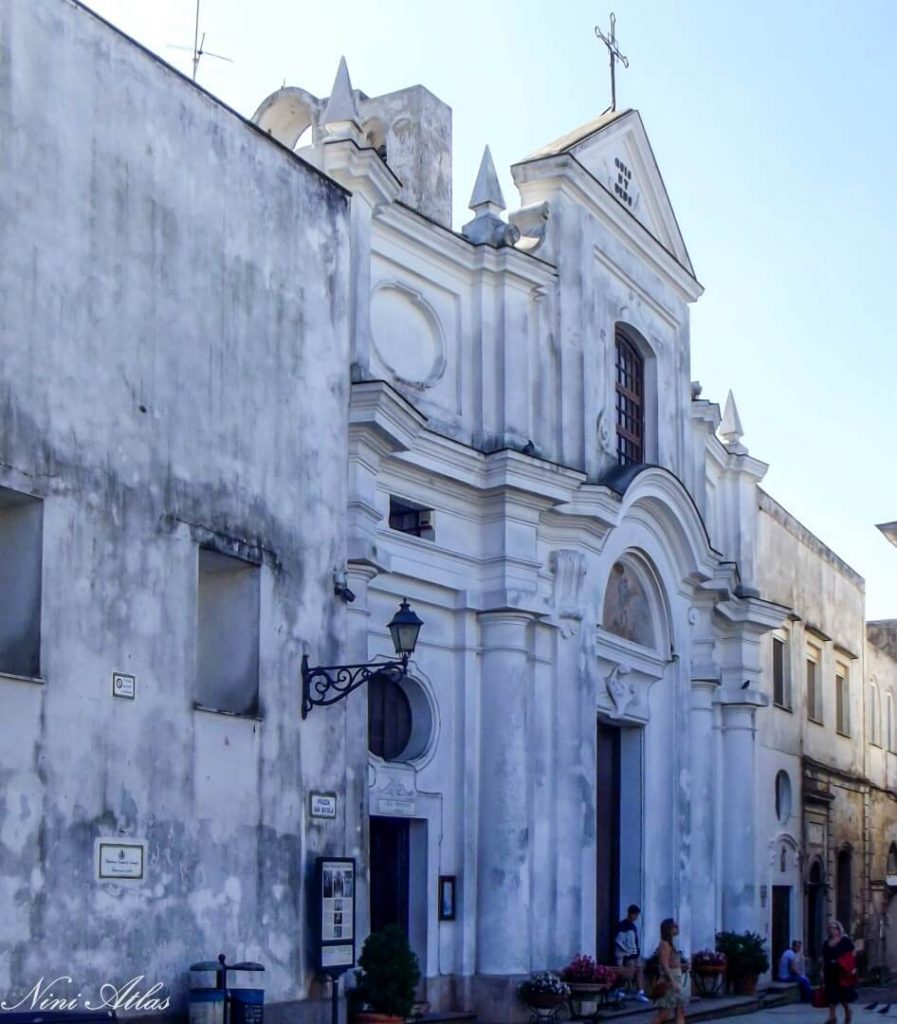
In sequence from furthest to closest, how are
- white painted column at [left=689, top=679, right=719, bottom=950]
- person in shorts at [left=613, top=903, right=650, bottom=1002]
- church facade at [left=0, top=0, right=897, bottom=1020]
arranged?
white painted column at [left=689, top=679, right=719, bottom=950], person in shorts at [left=613, top=903, right=650, bottom=1002], church facade at [left=0, top=0, right=897, bottom=1020]

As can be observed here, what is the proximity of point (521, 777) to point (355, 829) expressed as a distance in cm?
481

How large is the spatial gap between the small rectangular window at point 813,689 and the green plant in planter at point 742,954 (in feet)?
26.5

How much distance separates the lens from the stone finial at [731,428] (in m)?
29.6

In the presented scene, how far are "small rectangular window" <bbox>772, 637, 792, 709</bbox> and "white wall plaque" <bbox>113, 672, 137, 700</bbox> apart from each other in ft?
66.0

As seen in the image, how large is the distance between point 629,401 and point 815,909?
12490mm

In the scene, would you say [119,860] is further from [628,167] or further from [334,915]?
[628,167]

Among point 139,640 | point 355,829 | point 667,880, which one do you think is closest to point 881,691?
point 667,880

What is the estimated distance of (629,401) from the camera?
25.1m

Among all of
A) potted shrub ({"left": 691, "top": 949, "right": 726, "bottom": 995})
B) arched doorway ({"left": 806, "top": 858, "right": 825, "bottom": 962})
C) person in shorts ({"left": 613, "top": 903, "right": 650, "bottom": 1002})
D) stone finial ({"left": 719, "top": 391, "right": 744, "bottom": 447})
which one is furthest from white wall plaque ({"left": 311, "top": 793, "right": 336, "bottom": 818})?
arched doorway ({"left": 806, "top": 858, "right": 825, "bottom": 962})

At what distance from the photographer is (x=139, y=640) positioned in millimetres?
13125

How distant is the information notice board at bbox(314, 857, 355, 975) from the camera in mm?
14844

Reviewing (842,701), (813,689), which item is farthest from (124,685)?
(842,701)

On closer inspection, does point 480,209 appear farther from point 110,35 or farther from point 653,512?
point 110,35

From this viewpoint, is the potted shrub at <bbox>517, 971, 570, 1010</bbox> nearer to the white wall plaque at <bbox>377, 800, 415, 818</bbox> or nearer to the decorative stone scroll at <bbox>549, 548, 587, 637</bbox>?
the white wall plaque at <bbox>377, 800, 415, 818</bbox>
